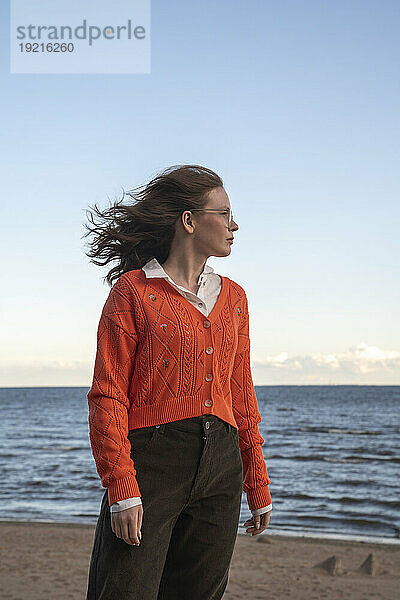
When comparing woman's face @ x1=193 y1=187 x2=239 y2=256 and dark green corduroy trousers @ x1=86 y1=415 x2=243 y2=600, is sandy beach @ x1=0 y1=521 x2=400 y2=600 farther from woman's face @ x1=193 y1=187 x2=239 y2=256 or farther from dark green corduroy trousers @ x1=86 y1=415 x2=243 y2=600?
woman's face @ x1=193 y1=187 x2=239 y2=256

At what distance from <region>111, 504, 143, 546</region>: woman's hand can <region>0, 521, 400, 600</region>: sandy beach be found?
4.06 meters

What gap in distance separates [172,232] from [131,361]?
0.49 m

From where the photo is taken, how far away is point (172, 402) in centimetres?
223

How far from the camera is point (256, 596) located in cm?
595

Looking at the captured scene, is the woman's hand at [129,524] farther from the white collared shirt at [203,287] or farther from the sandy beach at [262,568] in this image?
the sandy beach at [262,568]

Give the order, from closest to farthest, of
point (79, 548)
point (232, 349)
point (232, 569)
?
point (232, 349) → point (232, 569) → point (79, 548)

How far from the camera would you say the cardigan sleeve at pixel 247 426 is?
250cm

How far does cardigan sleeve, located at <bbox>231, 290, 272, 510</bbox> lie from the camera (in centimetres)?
250

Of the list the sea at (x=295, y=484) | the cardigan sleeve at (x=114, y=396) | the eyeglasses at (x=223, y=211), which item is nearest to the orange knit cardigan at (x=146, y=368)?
the cardigan sleeve at (x=114, y=396)

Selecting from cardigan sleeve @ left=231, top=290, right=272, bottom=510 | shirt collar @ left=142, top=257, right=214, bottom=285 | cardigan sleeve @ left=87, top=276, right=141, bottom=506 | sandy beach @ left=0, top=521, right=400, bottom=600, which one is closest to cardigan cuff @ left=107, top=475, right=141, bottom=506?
cardigan sleeve @ left=87, top=276, right=141, bottom=506

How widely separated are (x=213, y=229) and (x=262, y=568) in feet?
17.4

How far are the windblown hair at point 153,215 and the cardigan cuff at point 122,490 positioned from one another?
0.76 m

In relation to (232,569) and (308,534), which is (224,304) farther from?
(308,534)

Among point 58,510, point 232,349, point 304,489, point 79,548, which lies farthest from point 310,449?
point 232,349
